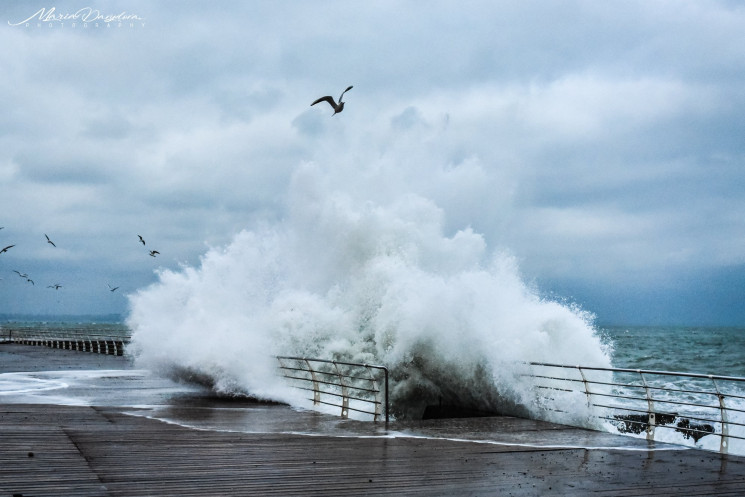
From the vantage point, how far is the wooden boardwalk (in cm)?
715

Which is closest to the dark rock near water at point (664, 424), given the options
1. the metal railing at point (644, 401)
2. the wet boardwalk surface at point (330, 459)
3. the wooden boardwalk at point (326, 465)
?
the metal railing at point (644, 401)

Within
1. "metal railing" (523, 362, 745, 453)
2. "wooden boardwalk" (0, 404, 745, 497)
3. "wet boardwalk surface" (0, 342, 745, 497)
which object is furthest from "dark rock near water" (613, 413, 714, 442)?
"wooden boardwalk" (0, 404, 745, 497)

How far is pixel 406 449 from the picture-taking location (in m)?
9.74

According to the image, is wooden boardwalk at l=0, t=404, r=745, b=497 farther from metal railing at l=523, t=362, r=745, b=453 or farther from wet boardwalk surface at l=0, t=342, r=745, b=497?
metal railing at l=523, t=362, r=745, b=453

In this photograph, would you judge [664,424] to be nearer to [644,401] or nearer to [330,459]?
[644,401]

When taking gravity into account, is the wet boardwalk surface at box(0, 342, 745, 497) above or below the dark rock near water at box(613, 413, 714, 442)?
above

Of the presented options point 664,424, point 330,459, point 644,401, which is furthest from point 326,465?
point 644,401

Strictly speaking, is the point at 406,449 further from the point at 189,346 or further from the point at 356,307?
the point at 356,307

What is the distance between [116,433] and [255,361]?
299 inches

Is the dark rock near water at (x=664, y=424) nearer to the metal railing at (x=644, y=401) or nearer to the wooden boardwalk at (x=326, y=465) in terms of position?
the metal railing at (x=644, y=401)

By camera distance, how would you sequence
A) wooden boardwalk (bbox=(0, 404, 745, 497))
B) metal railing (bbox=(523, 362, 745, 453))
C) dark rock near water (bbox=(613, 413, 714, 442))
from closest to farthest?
wooden boardwalk (bbox=(0, 404, 745, 497))
metal railing (bbox=(523, 362, 745, 453))
dark rock near water (bbox=(613, 413, 714, 442))

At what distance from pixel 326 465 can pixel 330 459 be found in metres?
0.42

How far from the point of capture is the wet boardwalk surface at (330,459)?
7215 millimetres

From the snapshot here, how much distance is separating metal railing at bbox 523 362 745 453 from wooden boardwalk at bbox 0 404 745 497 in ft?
2.15
